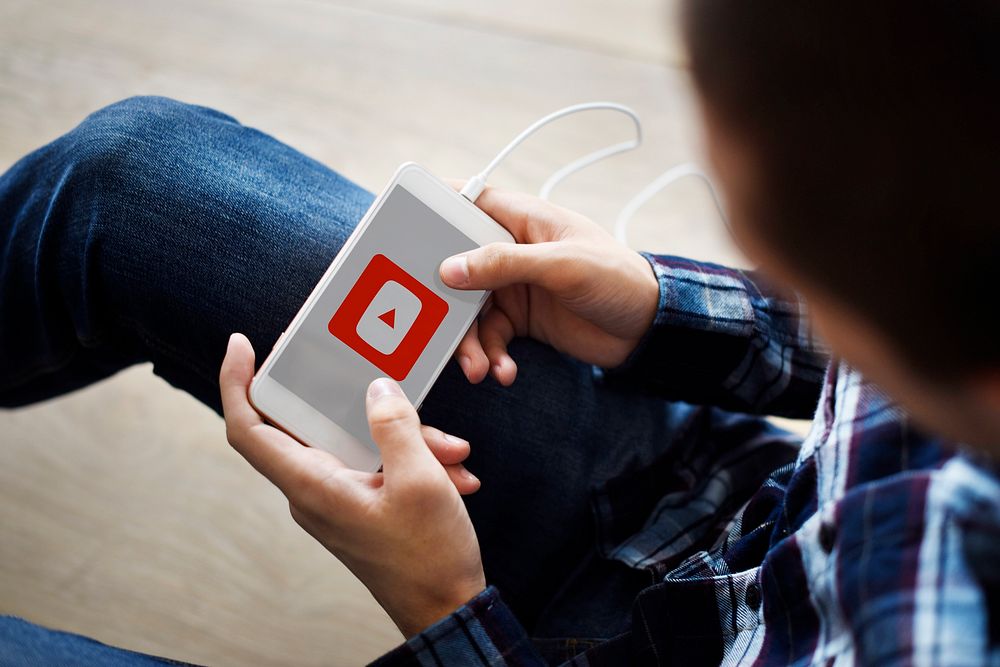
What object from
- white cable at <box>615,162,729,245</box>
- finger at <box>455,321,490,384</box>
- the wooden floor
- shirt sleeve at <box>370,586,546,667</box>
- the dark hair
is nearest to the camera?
the dark hair

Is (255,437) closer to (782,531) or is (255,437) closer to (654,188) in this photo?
(782,531)

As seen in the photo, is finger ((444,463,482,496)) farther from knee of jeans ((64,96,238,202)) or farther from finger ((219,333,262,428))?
knee of jeans ((64,96,238,202))

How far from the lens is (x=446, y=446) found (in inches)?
20.3

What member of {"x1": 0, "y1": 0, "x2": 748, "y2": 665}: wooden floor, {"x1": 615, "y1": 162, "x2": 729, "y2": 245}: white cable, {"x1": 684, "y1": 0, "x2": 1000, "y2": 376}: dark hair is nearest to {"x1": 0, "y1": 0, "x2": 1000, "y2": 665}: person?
{"x1": 684, "y1": 0, "x2": 1000, "y2": 376}: dark hair

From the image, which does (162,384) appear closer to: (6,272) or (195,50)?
(6,272)

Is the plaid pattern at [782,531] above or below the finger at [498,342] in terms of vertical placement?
below

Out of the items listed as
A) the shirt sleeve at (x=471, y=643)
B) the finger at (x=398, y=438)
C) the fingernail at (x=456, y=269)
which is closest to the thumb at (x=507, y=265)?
the fingernail at (x=456, y=269)

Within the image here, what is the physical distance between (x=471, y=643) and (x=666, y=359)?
0.83 ft

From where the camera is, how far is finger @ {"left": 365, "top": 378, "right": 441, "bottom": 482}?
0.46m

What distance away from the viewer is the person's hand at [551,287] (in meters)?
0.54

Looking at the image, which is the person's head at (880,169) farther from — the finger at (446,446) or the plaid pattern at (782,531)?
the finger at (446,446)

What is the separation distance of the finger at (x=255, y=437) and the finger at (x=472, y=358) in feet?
0.37

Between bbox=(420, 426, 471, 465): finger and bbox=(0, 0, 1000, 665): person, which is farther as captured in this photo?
bbox=(420, 426, 471, 465): finger

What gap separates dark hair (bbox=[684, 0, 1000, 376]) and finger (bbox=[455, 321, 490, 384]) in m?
0.28
